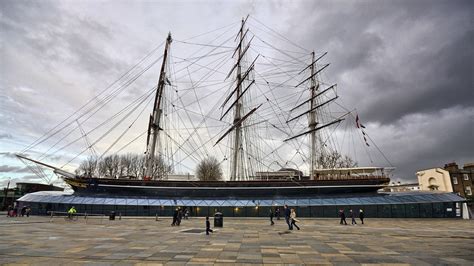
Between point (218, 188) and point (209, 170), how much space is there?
31631 mm

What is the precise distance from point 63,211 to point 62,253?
3865cm

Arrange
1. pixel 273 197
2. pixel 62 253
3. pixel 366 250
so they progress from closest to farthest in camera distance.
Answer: pixel 62 253, pixel 366 250, pixel 273 197

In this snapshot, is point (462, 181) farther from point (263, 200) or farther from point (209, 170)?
point (209, 170)

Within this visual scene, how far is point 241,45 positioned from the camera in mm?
62656

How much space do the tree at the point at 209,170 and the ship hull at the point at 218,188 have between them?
28989mm

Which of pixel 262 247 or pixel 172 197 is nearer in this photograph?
pixel 262 247

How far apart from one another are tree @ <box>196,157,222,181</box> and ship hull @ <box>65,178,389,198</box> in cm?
2899

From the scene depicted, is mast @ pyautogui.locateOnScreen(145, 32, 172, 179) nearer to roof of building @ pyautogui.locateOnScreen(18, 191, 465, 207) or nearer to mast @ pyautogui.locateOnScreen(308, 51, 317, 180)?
roof of building @ pyautogui.locateOnScreen(18, 191, 465, 207)

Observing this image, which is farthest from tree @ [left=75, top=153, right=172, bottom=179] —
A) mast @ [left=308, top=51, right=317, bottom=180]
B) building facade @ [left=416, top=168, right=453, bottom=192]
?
building facade @ [left=416, top=168, right=453, bottom=192]

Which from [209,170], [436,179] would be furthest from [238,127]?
[436,179]

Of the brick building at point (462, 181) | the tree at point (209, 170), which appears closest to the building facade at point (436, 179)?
the brick building at point (462, 181)

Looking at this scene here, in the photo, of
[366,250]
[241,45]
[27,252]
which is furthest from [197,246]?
[241,45]

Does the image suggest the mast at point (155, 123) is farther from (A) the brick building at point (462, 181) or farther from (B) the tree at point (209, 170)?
(A) the brick building at point (462, 181)

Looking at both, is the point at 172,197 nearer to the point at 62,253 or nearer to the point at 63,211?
the point at 63,211
